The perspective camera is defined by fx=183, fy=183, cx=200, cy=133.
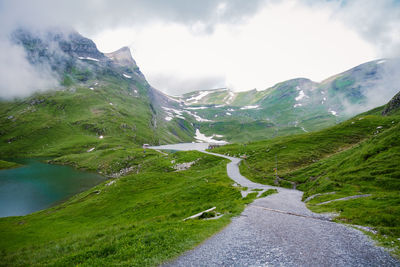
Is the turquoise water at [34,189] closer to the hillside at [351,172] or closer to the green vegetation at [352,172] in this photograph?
the green vegetation at [352,172]

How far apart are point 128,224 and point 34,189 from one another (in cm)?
10202

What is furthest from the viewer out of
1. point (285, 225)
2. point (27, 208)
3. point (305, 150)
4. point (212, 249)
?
point (305, 150)

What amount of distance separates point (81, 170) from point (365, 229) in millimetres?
172257

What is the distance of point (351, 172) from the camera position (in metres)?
39.1

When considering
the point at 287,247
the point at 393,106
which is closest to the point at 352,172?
the point at 287,247

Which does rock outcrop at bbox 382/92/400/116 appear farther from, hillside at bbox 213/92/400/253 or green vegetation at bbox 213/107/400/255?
hillside at bbox 213/92/400/253

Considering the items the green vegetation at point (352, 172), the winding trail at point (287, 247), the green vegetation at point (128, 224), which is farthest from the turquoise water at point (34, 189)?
the winding trail at point (287, 247)

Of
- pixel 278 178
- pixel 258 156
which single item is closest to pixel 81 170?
pixel 258 156

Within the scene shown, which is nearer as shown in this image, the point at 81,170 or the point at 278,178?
the point at 278,178

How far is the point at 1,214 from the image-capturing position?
65062 mm

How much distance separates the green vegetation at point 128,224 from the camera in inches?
488

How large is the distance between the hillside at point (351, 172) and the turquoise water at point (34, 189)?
278 feet

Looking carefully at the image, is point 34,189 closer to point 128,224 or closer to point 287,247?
point 128,224

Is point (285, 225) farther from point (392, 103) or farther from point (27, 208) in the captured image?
point (392, 103)
